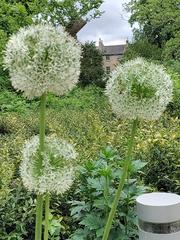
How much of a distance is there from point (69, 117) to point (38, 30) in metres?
6.09

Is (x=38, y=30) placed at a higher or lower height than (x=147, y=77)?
higher

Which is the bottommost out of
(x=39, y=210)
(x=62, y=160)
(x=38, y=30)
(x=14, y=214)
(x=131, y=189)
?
(x=14, y=214)

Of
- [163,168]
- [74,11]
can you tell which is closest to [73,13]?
[74,11]

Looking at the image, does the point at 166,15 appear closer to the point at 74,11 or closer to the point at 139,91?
the point at 74,11

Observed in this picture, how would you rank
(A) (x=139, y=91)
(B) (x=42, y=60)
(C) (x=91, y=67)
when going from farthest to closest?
(C) (x=91, y=67) → (A) (x=139, y=91) → (B) (x=42, y=60)

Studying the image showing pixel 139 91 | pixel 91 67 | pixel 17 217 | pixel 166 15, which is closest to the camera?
pixel 139 91

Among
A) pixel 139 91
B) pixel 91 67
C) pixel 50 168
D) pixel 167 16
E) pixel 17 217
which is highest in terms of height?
pixel 167 16

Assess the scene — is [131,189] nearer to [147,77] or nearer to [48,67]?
[147,77]

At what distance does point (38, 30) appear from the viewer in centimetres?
110

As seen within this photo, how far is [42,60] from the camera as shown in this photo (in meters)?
1.06

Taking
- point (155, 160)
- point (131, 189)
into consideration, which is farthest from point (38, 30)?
point (155, 160)

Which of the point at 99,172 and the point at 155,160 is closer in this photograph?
the point at 99,172

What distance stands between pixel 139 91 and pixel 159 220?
0.50 meters

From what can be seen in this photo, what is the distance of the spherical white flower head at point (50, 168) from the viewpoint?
3.63ft
